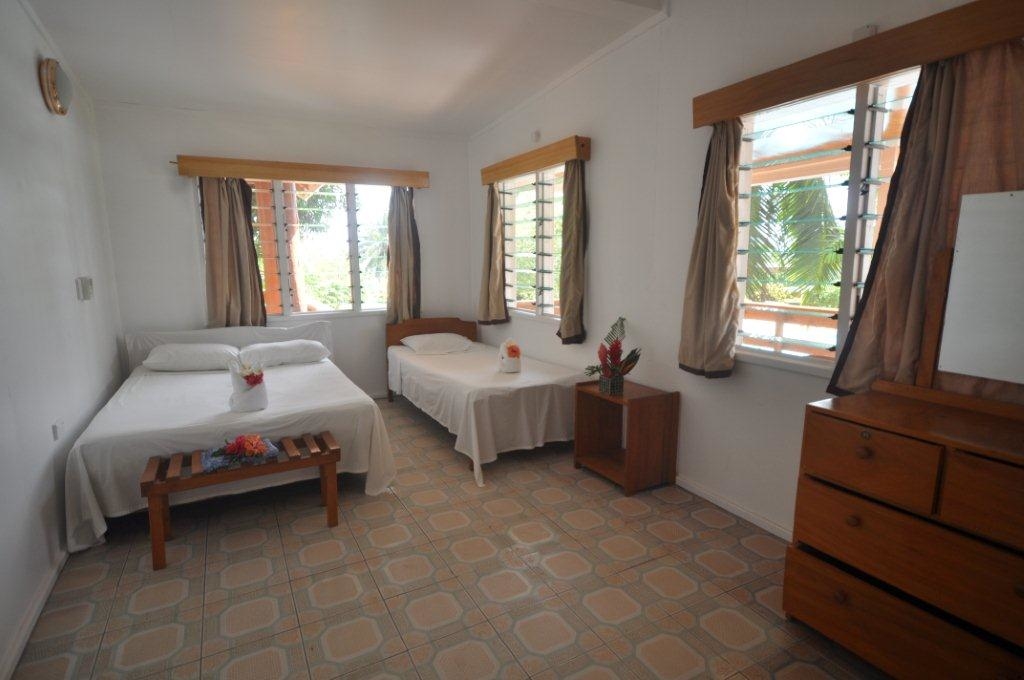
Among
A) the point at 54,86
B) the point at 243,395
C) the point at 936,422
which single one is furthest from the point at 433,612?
the point at 54,86

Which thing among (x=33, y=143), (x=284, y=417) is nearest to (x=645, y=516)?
(x=284, y=417)

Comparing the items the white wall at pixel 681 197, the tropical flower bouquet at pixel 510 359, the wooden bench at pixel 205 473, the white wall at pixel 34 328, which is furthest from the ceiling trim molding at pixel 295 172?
the wooden bench at pixel 205 473

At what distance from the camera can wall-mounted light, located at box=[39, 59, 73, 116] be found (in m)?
2.52

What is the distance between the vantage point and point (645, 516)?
255 centimetres

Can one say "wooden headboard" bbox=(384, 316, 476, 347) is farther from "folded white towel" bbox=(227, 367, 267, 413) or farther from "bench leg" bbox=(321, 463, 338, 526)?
"bench leg" bbox=(321, 463, 338, 526)

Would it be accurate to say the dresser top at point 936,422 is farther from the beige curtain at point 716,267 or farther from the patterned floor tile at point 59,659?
the patterned floor tile at point 59,659

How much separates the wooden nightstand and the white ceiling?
77.3 inches

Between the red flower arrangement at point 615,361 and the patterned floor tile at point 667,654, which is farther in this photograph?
the red flower arrangement at point 615,361

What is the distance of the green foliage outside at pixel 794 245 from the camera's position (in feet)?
6.93

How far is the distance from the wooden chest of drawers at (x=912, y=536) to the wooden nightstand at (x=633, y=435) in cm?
106

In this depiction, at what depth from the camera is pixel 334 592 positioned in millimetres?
2000

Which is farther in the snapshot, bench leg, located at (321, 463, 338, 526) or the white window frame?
the white window frame

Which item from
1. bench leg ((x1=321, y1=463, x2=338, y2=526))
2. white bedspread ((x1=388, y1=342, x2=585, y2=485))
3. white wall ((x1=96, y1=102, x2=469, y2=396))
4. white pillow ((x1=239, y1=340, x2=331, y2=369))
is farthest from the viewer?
white wall ((x1=96, y1=102, x2=469, y2=396))

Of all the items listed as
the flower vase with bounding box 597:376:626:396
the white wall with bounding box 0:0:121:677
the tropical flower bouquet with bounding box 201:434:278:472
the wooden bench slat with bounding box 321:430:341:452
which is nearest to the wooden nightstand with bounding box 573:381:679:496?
the flower vase with bounding box 597:376:626:396
